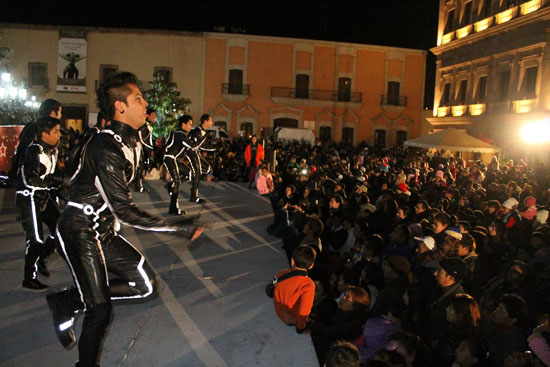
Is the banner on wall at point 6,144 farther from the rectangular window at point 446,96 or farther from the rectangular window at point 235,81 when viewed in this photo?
the rectangular window at point 446,96

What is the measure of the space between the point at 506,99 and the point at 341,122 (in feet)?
46.0

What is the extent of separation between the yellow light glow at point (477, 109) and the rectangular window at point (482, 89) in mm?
277

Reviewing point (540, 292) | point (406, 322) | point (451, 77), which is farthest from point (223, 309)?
point (451, 77)

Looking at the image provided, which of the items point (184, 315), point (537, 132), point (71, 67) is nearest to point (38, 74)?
point (71, 67)

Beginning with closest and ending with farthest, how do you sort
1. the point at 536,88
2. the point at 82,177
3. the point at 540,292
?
the point at 82,177 → the point at 540,292 → the point at 536,88

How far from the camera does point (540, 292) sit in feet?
16.4

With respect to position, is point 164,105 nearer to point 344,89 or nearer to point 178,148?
point 344,89

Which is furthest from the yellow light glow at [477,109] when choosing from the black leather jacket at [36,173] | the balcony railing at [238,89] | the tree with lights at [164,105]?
the black leather jacket at [36,173]

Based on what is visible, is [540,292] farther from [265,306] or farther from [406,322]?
[265,306]

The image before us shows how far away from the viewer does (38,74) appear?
33.5 meters

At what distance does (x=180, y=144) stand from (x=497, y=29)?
21231 millimetres

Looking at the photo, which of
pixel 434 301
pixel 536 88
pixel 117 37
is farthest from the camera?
pixel 117 37

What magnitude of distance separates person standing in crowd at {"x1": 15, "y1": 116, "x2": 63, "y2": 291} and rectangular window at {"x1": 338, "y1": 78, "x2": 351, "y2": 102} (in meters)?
32.6

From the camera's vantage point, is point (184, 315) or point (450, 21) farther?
point (450, 21)
